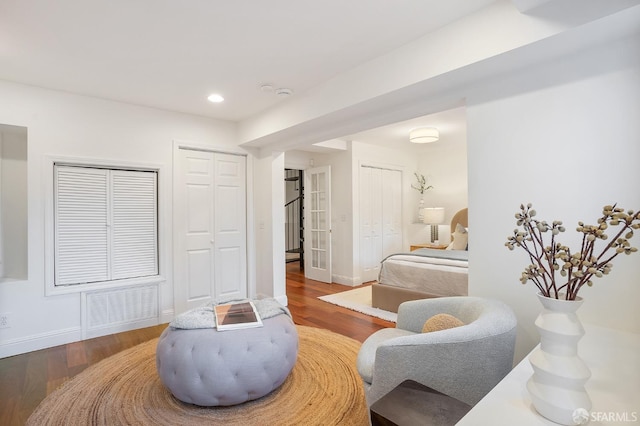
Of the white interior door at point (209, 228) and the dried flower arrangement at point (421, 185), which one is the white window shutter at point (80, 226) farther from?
the dried flower arrangement at point (421, 185)

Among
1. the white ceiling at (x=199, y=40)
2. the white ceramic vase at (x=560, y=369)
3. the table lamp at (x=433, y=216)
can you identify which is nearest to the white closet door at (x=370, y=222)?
the table lamp at (x=433, y=216)

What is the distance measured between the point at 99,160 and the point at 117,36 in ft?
5.33

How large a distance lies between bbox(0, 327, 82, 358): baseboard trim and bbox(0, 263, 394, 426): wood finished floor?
6 centimetres

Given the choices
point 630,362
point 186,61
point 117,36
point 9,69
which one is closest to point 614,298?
point 630,362

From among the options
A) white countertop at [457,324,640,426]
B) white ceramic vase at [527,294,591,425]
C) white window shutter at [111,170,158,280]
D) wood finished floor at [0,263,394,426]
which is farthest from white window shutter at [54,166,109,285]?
white ceramic vase at [527,294,591,425]

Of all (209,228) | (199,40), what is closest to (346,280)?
(209,228)

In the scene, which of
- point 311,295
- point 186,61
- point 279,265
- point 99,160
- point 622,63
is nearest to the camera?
point 622,63

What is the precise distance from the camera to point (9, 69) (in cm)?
272

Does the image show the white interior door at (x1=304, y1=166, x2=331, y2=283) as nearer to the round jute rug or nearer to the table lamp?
the table lamp

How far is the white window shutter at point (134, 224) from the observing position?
3.53 meters

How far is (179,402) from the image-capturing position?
2.15 metres

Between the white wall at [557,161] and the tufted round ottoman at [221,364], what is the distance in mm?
1501

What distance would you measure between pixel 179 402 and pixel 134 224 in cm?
221

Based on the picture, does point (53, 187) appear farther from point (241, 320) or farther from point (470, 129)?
point (470, 129)
